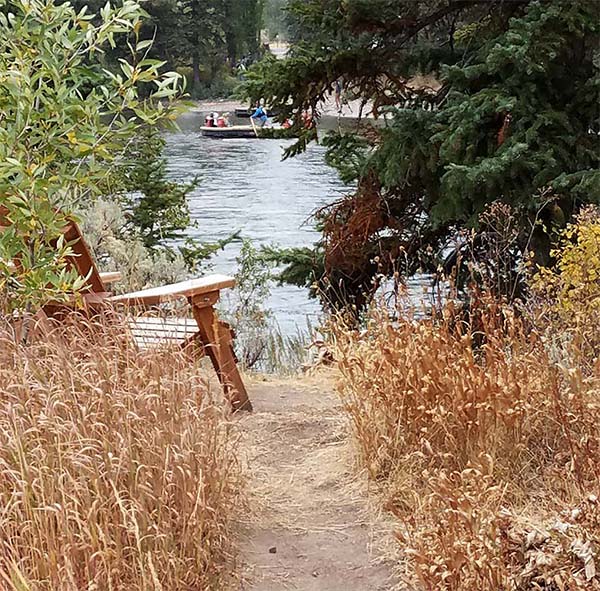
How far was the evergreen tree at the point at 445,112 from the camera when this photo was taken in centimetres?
404

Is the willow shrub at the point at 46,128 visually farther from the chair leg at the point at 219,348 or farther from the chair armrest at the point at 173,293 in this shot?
the chair leg at the point at 219,348

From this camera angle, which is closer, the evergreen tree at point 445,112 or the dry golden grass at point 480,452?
the dry golden grass at point 480,452

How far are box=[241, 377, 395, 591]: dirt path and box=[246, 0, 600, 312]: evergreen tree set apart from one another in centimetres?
85

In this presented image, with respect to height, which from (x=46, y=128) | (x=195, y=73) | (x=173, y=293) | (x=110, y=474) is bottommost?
(x=110, y=474)

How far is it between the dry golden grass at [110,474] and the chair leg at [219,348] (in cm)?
71

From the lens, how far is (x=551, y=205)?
4.18m

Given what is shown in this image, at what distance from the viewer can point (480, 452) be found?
222 cm

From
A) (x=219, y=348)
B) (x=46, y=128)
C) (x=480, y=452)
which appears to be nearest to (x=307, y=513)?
(x=480, y=452)

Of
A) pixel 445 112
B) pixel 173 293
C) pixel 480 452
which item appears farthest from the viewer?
pixel 445 112

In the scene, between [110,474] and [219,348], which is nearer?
[110,474]

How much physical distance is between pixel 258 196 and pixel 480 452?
11451 millimetres

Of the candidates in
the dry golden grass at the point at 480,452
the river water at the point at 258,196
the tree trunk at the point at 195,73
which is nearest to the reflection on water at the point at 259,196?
the river water at the point at 258,196

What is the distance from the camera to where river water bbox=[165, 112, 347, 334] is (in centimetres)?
890

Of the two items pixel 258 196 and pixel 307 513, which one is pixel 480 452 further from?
pixel 258 196
